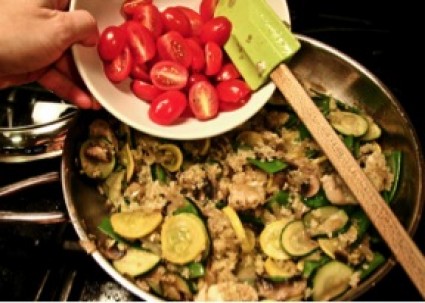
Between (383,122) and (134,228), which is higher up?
(383,122)

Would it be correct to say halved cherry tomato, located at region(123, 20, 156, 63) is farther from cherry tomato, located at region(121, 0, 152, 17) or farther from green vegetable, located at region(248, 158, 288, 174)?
green vegetable, located at region(248, 158, 288, 174)

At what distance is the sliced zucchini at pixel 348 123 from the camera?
1.83m

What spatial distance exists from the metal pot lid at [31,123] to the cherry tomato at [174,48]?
0.46m

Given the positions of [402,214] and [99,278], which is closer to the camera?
[402,214]

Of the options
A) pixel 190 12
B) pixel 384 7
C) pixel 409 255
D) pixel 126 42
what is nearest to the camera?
pixel 409 255

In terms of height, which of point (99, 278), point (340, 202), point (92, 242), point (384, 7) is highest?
point (384, 7)

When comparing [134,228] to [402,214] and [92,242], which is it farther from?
[402,214]

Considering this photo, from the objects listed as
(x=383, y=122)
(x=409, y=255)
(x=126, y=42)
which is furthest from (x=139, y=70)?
(x=409, y=255)

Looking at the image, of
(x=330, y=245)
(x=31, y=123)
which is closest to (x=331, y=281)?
(x=330, y=245)

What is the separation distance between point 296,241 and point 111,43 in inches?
31.8

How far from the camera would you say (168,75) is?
169 cm

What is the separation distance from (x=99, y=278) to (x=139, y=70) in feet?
2.24

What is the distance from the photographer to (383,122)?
6.13ft

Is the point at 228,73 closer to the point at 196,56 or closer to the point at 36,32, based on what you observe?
the point at 196,56
